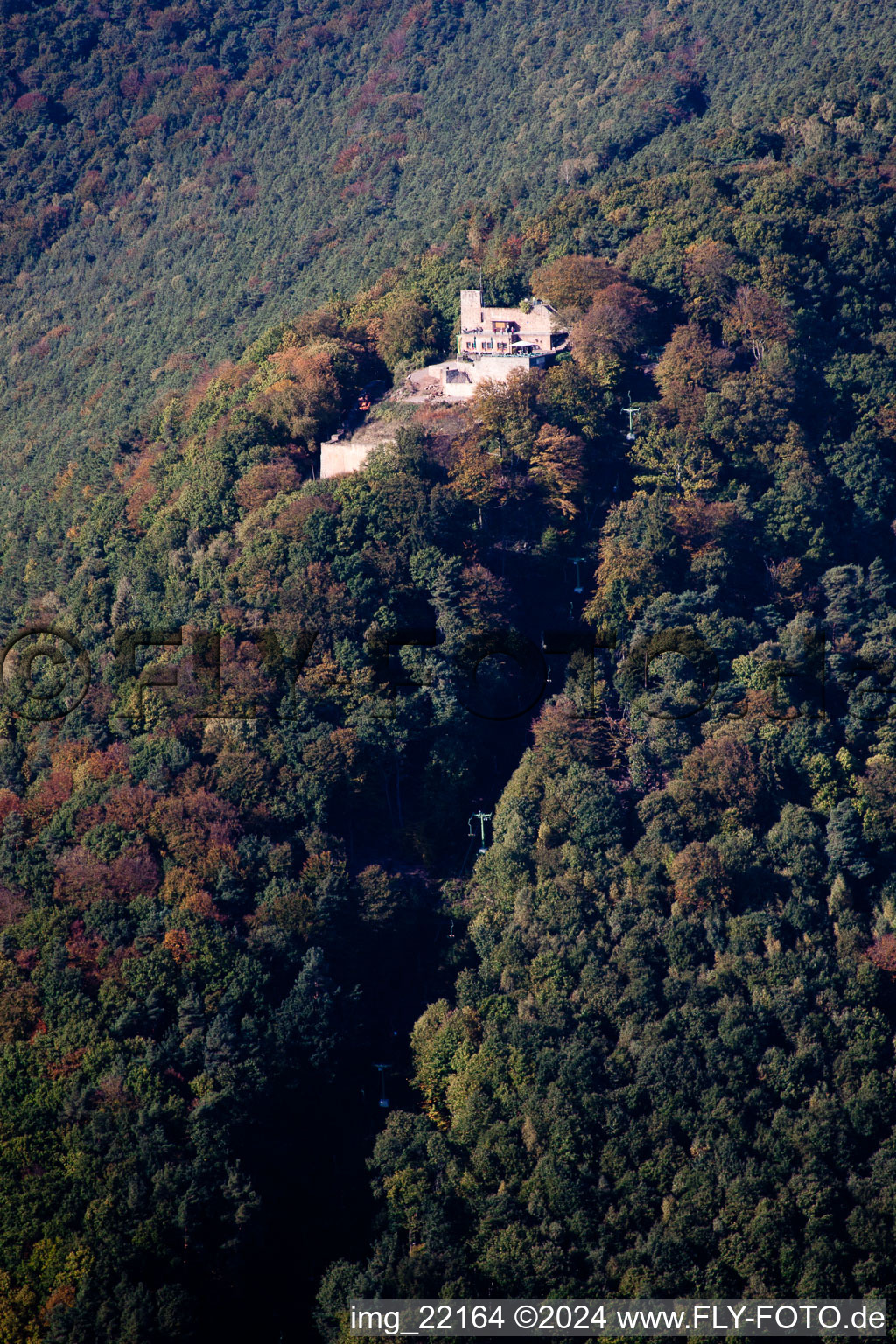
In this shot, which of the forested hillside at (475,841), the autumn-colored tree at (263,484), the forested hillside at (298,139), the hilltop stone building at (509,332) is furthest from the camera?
the forested hillside at (298,139)

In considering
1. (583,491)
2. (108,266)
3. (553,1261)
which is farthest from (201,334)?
(553,1261)

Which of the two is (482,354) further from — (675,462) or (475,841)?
(475,841)

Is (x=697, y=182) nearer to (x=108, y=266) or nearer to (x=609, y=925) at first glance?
(x=609, y=925)

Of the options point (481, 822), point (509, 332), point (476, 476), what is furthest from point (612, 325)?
point (481, 822)

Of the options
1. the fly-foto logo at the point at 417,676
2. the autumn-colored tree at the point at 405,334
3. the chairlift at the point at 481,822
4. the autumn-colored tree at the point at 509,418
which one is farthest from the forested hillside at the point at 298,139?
the chairlift at the point at 481,822

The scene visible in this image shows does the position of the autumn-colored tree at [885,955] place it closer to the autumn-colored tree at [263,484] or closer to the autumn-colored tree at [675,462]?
the autumn-colored tree at [675,462]

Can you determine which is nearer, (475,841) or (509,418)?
(475,841)

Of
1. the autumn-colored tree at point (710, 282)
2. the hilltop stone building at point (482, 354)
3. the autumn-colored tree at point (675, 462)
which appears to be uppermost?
the autumn-colored tree at point (710, 282)

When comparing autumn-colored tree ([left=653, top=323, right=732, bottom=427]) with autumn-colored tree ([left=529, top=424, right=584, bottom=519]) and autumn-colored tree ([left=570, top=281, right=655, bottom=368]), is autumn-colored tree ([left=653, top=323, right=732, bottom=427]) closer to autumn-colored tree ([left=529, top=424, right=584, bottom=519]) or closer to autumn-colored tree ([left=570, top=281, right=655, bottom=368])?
autumn-colored tree ([left=570, top=281, right=655, bottom=368])

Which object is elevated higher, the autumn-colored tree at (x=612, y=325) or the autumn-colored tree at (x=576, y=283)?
the autumn-colored tree at (x=576, y=283)
